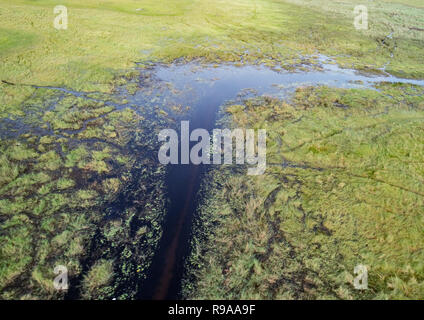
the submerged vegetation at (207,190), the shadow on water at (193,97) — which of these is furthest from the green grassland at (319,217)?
the shadow on water at (193,97)

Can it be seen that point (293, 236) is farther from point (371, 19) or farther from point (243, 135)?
point (371, 19)

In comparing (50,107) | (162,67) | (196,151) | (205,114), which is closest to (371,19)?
(162,67)

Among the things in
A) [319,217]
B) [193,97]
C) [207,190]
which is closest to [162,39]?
[193,97]

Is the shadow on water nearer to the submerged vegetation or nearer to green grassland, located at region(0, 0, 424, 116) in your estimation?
the submerged vegetation

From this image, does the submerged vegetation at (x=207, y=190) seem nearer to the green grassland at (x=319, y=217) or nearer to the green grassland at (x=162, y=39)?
the green grassland at (x=319, y=217)

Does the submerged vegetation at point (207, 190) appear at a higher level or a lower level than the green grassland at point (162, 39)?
lower

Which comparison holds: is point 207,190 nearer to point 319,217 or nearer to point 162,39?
point 319,217
